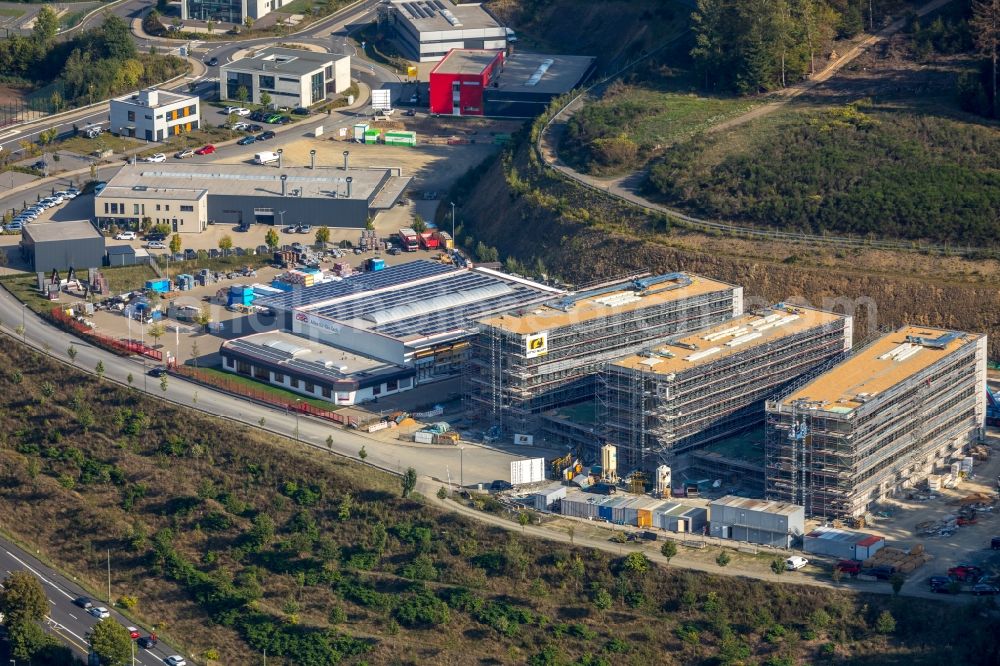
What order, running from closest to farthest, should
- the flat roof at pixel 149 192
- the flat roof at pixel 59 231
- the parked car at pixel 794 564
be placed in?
1. the parked car at pixel 794 564
2. the flat roof at pixel 59 231
3. the flat roof at pixel 149 192

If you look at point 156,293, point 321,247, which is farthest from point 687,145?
point 156,293

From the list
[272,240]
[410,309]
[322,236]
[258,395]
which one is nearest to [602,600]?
[258,395]

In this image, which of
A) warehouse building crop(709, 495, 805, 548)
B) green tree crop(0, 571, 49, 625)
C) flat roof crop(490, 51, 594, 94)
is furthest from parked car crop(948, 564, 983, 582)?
flat roof crop(490, 51, 594, 94)

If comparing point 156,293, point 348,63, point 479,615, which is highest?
point 348,63

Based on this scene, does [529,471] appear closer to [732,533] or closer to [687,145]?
[732,533]

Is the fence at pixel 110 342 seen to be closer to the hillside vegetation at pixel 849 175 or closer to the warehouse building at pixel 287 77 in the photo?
the hillside vegetation at pixel 849 175

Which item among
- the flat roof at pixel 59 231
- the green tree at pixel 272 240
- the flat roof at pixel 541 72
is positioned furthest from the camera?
the flat roof at pixel 541 72

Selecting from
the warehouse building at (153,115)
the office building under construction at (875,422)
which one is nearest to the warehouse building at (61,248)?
the warehouse building at (153,115)
